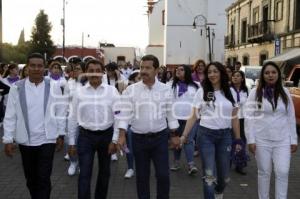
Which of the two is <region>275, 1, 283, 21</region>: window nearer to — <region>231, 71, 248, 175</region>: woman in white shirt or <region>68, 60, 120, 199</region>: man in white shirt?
<region>231, 71, 248, 175</region>: woman in white shirt

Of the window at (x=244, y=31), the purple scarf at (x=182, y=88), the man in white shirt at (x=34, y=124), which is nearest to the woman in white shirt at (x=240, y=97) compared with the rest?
the purple scarf at (x=182, y=88)

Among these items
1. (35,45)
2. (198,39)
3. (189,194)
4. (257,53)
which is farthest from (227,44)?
(35,45)

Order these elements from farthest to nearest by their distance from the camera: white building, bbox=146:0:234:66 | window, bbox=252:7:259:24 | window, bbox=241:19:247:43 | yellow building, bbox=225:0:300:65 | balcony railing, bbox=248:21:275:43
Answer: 1. white building, bbox=146:0:234:66
2. window, bbox=241:19:247:43
3. window, bbox=252:7:259:24
4. balcony railing, bbox=248:21:275:43
5. yellow building, bbox=225:0:300:65

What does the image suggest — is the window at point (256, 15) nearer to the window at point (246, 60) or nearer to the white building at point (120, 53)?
the window at point (246, 60)

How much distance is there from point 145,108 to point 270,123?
4.73ft

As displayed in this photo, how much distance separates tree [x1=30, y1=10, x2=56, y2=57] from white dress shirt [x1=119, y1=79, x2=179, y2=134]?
84281 mm

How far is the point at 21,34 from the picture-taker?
340 feet

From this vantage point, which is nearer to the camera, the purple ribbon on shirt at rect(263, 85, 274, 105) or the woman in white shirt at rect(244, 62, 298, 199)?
the woman in white shirt at rect(244, 62, 298, 199)

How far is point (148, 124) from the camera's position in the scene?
202 inches

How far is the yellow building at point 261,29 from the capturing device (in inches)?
1142

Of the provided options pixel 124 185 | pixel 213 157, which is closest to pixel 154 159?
pixel 213 157

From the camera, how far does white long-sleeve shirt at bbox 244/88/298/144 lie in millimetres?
5207

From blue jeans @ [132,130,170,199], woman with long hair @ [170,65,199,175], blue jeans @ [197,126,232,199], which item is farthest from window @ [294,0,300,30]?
blue jeans @ [132,130,170,199]

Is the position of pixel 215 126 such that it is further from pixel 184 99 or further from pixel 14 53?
pixel 14 53
